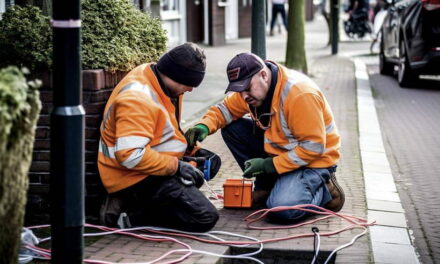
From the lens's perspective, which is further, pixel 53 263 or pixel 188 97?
pixel 188 97

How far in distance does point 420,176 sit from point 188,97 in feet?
17.7

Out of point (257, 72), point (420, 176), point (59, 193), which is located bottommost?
point (420, 176)

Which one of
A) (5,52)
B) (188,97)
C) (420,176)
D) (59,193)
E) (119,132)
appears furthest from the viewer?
(188,97)

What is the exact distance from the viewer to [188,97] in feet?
43.3

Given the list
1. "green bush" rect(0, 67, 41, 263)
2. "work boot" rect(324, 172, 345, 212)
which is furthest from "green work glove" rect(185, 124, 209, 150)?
"green bush" rect(0, 67, 41, 263)

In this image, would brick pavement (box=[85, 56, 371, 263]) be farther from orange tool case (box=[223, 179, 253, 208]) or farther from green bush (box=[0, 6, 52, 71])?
green bush (box=[0, 6, 52, 71])

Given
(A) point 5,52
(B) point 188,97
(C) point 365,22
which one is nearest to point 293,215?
(A) point 5,52

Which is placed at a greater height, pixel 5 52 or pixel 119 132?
pixel 5 52

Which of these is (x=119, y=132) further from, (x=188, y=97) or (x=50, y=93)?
(x=188, y=97)

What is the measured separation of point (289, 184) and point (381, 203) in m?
1.06

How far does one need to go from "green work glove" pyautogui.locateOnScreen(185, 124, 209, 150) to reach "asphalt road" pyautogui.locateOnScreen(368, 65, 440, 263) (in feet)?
5.63

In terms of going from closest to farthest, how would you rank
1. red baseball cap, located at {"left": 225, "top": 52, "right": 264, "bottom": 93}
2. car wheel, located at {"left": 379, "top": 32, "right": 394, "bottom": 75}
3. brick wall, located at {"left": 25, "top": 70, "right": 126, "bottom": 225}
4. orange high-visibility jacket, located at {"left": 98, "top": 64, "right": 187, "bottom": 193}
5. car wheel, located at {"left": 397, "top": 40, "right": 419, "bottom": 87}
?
1. orange high-visibility jacket, located at {"left": 98, "top": 64, "right": 187, "bottom": 193}
2. brick wall, located at {"left": 25, "top": 70, "right": 126, "bottom": 225}
3. red baseball cap, located at {"left": 225, "top": 52, "right": 264, "bottom": 93}
4. car wheel, located at {"left": 397, "top": 40, "right": 419, "bottom": 87}
5. car wheel, located at {"left": 379, "top": 32, "right": 394, "bottom": 75}

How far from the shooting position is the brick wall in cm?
597

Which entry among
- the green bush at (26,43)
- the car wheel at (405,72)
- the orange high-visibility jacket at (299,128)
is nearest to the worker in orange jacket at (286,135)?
the orange high-visibility jacket at (299,128)
